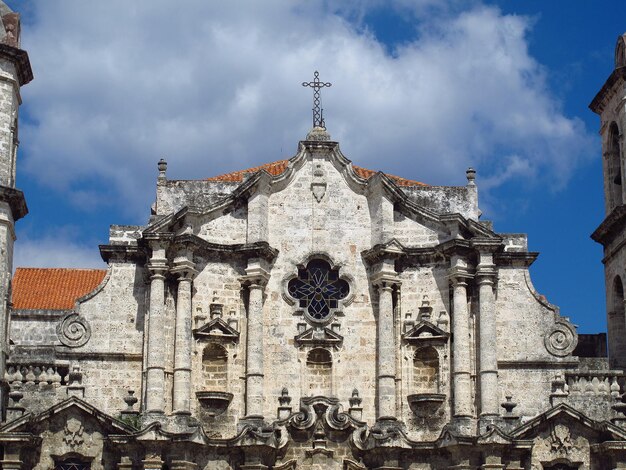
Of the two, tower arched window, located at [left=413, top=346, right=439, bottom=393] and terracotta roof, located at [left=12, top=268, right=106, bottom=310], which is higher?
terracotta roof, located at [left=12, top=268, right=106, bottom=310]

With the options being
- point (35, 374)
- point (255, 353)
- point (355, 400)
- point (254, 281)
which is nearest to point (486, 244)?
point (355, 400)

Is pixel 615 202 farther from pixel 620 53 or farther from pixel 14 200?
pixel 14 200

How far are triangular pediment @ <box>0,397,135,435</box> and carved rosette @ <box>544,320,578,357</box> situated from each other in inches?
370

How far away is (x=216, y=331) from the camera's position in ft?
90.0

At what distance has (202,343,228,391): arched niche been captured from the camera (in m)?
27.3

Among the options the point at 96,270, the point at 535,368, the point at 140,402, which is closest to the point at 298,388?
the point at 140,402

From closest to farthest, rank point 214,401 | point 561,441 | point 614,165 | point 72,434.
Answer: point 72,434, point 561,441, point 214,401, point 614,165

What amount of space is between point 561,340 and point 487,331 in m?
2.05

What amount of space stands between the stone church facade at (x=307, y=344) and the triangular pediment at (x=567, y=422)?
47 millimetres

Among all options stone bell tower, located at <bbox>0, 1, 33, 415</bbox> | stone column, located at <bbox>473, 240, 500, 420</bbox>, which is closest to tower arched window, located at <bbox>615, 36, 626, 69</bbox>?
stone column, located at <bbox>473, 240, 500, 420</bbox>

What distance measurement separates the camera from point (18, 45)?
93.1ft

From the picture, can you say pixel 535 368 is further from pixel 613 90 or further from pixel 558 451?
pixel 613 90

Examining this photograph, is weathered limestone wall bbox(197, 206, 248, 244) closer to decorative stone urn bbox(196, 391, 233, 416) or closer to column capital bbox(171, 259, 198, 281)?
column capital bbox(171, 259, 198, 281)

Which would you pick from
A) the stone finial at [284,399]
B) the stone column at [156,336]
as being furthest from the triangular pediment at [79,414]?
the stone finial at [284,399]
